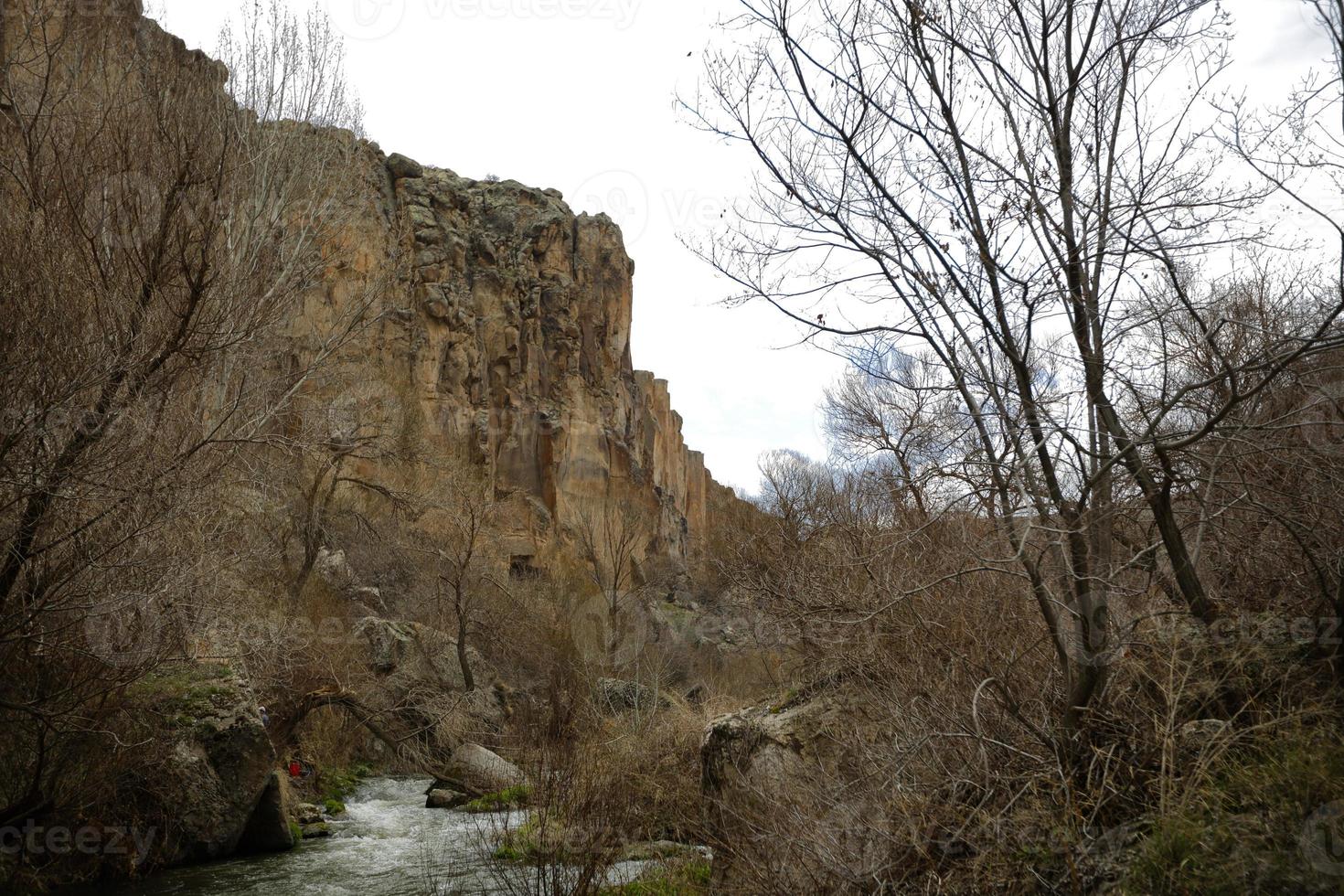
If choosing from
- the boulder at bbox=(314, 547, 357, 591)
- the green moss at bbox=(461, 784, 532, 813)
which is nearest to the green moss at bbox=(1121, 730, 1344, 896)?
the green moss at bbox=(461, 784, 532, 813)

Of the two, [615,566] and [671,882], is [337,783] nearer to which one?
[671,882]

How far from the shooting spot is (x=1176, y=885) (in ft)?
12.8

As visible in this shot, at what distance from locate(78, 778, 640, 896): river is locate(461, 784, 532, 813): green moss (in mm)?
155

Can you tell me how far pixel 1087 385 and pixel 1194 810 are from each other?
7.12 feet

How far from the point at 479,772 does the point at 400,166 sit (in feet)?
108

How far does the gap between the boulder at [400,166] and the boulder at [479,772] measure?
105 ft

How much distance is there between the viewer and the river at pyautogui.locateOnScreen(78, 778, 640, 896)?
8.30 metres

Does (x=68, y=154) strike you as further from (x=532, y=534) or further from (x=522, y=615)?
(x=532, y=534)

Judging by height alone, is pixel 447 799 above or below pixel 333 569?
below

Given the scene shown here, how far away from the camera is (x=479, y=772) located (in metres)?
13.5

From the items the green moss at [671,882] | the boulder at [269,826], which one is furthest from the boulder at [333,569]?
the green moss at [671,882]

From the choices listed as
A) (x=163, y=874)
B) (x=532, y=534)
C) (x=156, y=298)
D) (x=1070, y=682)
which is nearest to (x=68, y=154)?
(x=156, y=298)

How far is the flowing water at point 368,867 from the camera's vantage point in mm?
8359

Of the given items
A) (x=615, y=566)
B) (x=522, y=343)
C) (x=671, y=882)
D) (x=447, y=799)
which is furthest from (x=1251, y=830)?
(x=522, y=343)
